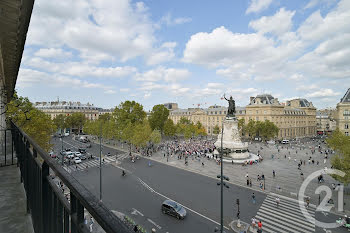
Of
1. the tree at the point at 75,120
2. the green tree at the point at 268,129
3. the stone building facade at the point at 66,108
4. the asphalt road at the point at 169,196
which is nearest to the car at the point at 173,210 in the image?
the asphalt road at the point at 169,196

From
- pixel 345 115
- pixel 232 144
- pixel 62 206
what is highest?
pixel 345 115

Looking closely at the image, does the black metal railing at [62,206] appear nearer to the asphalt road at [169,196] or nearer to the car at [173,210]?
the asphalt road at [169,196]

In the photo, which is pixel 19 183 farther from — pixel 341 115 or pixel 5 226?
pixel 341 115

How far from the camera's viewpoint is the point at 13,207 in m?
3.24

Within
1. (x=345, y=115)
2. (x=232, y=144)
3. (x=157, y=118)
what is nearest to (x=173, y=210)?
(x=232, y=144)

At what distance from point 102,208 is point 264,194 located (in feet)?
83.1

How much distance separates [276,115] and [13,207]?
278ft

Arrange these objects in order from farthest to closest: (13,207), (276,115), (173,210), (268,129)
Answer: (276,115)
(268,129)
(173,210)
(13,207)

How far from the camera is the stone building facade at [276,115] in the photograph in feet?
250

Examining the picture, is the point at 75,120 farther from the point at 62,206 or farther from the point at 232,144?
the point at 62,206

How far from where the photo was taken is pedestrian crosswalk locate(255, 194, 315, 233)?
1513 cm

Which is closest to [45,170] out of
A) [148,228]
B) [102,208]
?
[102,208]

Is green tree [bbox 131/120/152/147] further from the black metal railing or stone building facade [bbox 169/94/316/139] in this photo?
stone building facade [bbox 169/94/316/139]

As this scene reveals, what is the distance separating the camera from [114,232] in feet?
3.03
